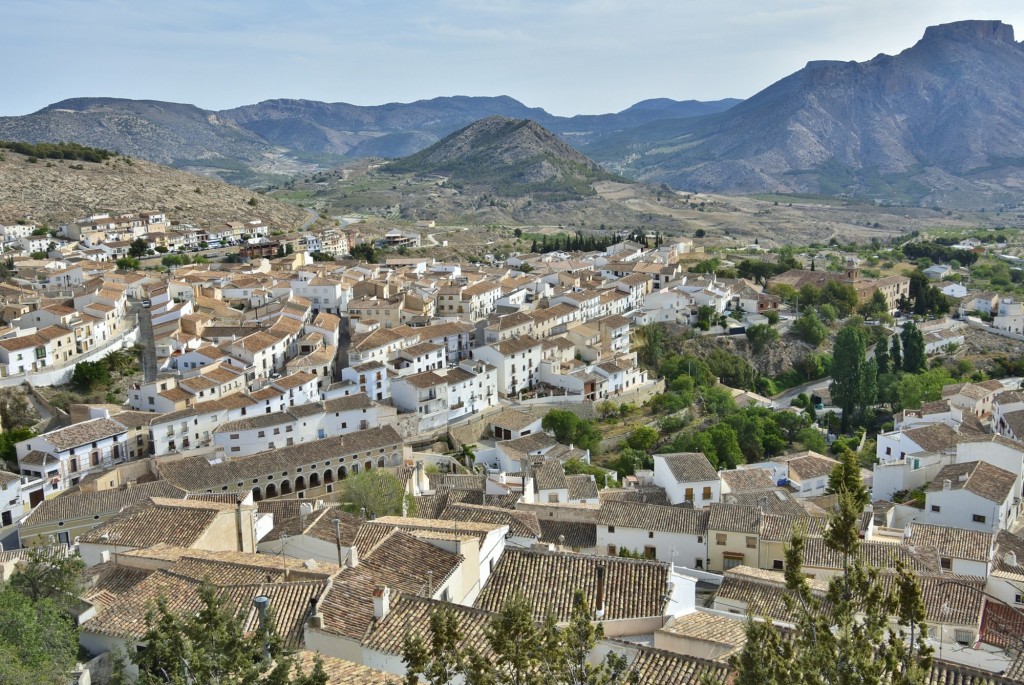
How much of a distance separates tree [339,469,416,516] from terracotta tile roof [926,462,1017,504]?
13914 millimetres

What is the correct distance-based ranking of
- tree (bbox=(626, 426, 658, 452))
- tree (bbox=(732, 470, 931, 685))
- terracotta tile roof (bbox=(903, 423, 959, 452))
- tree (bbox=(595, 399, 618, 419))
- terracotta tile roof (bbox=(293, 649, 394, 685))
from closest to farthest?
A: tree (bbox=(732, 470, 931, 685)), terracotta tile roof (bbox=(293, 649, 394, 685)), terracotta tile roof (bbox=(903, 423, 959, 452)), tree (bbox=(626, 426, 658, 452)), tree (bbox=(595, 399, 618, 419))

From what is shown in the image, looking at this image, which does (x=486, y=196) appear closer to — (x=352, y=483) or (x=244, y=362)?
(x=244, y=362)

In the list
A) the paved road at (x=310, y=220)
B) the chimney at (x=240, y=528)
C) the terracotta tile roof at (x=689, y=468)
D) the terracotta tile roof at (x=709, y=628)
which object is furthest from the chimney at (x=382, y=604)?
the paved road at (x=310, y=220)

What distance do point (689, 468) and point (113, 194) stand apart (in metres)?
64.1

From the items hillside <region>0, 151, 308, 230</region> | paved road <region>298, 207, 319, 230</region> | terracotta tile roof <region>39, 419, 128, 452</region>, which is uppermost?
hillside <region>0, 151, 308, 230</region>

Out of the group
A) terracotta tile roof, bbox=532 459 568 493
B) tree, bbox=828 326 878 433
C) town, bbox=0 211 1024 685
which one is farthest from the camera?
tree, bbox=828 326 878 433

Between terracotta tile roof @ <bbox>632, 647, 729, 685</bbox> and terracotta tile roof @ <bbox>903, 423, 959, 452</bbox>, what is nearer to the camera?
terracotta tile roof @ <bbox>632, 647, 729, 685</bbox>

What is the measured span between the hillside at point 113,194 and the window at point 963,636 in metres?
66.7

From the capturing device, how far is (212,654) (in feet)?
21.2

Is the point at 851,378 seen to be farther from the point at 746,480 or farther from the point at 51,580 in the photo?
the point at 51,580

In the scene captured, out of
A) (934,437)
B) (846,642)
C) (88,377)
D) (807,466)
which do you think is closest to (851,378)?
(934,437)

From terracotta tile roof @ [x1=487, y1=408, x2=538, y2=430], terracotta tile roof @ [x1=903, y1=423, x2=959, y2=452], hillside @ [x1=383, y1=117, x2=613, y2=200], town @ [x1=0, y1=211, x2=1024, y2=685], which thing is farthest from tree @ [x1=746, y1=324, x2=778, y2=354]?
hillside @ [x1=383, y1=117, x2=613, y2=200]

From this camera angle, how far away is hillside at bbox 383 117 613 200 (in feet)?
405

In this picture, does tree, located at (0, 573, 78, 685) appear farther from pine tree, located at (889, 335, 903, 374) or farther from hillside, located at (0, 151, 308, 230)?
hillside, located at (0, 151, 308, 230)
